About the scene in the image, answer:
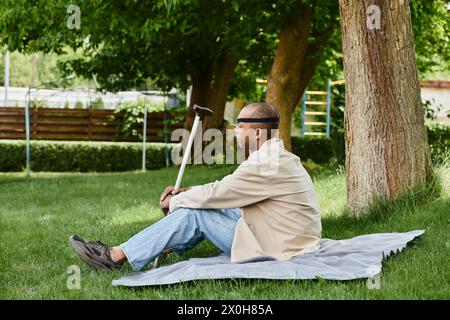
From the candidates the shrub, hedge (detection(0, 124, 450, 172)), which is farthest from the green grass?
hedge (detection(0, 124, 450, 172))

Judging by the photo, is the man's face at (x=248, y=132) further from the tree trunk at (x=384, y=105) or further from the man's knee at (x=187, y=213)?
the tree trunk at (x=384, y=105)

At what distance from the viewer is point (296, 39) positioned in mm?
11938

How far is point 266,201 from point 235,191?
254 mm

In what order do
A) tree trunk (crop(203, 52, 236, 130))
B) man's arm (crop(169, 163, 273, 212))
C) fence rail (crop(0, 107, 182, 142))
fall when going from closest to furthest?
man's arm (crop(169, 163, 273, 212)), tree trunk (crop(203, 52, 236, 130)), fence rail (crop(0, 107, 182, 142))

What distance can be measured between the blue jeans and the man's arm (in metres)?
0.10

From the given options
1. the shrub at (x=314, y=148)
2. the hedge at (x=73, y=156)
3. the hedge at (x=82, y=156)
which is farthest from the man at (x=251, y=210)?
the hedge at (x=73, y=156)

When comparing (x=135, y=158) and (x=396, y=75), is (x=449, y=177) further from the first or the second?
(x=135, y=158)

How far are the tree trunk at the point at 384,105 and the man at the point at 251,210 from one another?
211 cm

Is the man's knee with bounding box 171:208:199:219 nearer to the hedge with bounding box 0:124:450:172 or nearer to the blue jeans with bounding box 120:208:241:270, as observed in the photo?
the blue jeans with bounding box 120:208:241:270

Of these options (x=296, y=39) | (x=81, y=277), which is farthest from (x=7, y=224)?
(x=296, y=39)

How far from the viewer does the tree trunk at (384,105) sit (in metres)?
7.11

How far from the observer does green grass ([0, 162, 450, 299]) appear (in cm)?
466

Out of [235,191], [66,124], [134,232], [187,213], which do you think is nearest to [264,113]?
[235,191]
